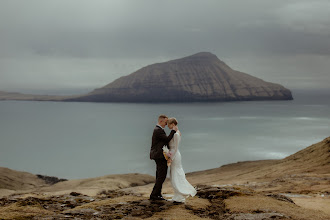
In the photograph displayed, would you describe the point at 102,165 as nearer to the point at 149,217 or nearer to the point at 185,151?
the point at 185,151

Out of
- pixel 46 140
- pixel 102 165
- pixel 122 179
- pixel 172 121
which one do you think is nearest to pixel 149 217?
pixel 172 121

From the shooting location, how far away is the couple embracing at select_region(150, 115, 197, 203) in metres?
12.5

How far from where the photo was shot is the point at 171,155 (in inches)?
495

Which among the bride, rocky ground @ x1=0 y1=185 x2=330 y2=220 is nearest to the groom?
the bride

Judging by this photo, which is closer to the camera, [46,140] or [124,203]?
[124,203]

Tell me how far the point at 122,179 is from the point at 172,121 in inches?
1275

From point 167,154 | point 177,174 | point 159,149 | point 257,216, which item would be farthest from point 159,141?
point 257,216

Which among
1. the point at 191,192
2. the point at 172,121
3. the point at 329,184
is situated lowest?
the point at 329,184

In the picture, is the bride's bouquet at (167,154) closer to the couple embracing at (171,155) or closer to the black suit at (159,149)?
the couple embracing at (171,155)

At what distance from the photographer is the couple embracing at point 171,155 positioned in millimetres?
12500

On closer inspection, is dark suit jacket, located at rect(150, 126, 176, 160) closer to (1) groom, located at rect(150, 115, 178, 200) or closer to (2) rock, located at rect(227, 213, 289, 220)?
(1) groom, located at rect(150, 115, 178, 200)

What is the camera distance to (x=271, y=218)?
11.2m

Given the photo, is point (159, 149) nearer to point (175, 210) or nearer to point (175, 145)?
point (175, 145)

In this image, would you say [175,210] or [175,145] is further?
[175,145]
